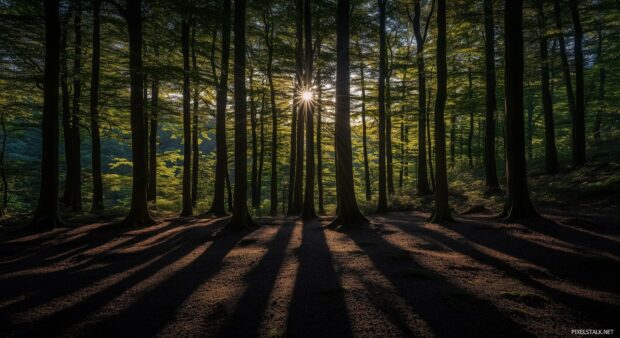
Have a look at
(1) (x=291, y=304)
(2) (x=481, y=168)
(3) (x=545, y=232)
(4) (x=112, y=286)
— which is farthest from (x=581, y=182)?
(4) (x=112, y=286)

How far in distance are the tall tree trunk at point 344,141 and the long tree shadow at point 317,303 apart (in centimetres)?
385

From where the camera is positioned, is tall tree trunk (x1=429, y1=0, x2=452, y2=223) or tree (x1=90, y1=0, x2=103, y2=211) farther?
tree (x1=90, y1=0, x2=103, y2=211)

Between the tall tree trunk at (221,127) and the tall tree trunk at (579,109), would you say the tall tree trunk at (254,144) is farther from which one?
the tall tree trunk at (579,109)

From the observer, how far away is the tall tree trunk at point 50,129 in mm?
9977

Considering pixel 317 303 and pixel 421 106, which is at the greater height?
pixel 421 106

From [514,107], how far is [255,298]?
9.53 meters

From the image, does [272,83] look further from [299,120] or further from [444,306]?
[444,306]

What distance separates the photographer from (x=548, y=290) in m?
3.94

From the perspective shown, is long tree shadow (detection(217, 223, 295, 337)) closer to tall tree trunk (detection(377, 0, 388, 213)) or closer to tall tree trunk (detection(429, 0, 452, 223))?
tall tree trunk (detection(429, 0, 452, 223))

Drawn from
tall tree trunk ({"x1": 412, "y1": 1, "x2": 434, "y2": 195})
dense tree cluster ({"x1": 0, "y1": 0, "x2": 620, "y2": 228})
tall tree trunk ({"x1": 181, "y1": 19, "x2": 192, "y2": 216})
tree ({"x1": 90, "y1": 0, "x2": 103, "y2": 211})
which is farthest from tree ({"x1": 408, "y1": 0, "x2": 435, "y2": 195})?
tree ({"x1": 90, "y1": 0, "x2": 103, "y2": 211})

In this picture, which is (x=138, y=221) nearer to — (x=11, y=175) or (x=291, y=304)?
(x=291, y=304)

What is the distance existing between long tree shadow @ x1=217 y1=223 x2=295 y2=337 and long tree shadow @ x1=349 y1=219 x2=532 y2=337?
1.60 meters

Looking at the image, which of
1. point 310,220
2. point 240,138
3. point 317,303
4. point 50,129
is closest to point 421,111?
point 310,220

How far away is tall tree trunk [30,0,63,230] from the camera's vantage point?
32.7 feet
